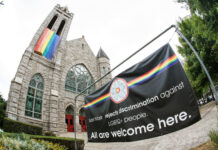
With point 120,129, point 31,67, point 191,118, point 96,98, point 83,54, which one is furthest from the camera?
point 83,54

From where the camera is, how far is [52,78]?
17031 millimetres

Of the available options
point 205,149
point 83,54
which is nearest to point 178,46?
point 205,149

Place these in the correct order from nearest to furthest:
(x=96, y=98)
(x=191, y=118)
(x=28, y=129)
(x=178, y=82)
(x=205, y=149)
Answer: (x=191, y=118) < (x=178, y=82) < (x=96, y=98) < (x=205, y=149) < (x=28, y=129)

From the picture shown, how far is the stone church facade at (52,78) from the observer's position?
1385 centimetres

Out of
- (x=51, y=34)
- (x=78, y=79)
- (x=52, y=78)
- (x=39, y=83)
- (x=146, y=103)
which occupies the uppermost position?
(x=51, y=34)

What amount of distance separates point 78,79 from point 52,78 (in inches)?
166

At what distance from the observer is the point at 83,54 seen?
74.8ft

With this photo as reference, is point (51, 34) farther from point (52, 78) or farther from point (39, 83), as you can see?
point (39, 83)

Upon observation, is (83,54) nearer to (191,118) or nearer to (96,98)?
(96,98)

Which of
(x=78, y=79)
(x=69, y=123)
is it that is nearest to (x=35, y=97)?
(x=69, y=123)

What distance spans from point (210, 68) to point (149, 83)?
34.2 ft

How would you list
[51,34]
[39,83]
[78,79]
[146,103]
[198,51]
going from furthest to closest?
[78,79]
[51,34]
[39,83]
[198,51]
[146,103]

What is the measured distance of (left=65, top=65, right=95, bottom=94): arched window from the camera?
19.1 m

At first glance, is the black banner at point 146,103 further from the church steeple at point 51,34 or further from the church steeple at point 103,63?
the church steeple at point 103,63
